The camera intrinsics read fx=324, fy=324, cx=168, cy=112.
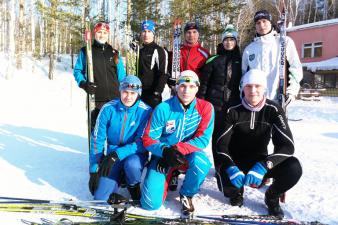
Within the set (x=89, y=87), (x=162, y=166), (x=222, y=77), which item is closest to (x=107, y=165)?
(x=162, y=166)

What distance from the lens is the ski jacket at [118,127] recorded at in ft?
A: 11.7

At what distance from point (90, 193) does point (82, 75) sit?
5.13ft

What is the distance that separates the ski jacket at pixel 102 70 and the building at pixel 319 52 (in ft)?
65.6

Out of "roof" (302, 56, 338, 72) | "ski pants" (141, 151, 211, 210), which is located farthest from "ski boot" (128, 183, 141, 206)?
"roof" (302, 56, 338, 72)

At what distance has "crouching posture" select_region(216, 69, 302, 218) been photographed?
3.04m

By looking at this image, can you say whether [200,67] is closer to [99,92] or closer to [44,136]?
[99,92]

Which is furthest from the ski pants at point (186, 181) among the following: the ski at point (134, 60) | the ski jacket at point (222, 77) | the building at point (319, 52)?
the building at point (319, 52)

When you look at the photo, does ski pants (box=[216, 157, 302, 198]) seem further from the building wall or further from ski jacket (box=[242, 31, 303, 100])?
the building wall

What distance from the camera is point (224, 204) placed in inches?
136

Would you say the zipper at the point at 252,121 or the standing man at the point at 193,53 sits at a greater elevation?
the standing man at the point at 193,53

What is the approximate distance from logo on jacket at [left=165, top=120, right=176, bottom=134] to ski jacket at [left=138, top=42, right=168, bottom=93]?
1182 millimetres

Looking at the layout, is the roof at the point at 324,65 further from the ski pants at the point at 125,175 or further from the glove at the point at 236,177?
the ski pants at the point at 125,175

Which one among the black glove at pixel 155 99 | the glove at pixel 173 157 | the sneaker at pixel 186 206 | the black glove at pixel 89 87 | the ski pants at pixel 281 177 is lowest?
the sneaker at pixel 186 206

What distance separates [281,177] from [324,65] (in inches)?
841
